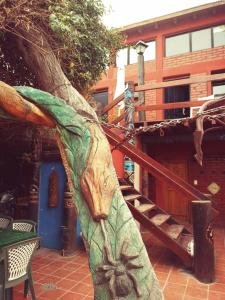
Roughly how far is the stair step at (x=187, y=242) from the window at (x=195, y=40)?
840 cm

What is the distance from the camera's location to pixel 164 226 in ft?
20.4

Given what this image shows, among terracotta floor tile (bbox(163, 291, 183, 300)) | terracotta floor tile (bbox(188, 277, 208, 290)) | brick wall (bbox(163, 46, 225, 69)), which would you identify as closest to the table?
terracotta floor tile (bbox(163, 291, 183, 300))

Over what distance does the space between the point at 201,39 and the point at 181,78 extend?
1860mm

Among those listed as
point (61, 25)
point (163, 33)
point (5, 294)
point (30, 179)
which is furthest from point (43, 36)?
point (163, 33)

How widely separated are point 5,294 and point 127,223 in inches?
75.5

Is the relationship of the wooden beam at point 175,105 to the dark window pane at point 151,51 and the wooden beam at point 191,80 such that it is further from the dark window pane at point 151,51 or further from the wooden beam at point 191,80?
the dark window pane at point 151,51

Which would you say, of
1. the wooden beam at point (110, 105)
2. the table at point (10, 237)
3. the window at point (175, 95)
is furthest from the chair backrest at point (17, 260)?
the window at point (175, 95)

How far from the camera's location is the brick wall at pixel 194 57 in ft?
35.2

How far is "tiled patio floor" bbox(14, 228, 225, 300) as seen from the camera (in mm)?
3921

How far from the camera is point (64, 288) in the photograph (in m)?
4.12

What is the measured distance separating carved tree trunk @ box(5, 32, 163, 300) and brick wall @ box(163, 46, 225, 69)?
9.28 m

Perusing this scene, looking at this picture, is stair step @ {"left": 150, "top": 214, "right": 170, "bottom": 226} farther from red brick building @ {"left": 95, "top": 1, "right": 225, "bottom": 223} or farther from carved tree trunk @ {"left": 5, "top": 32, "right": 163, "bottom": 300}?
carved tree trunk @ {"left": 5, "top": 32, "right": 163, "bottom": 300}

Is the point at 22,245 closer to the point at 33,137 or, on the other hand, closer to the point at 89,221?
the point at 89,221

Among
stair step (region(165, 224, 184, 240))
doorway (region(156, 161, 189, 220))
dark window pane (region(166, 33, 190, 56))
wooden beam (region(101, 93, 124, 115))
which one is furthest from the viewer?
dark window pane (region(166, 33, 190, 56))
